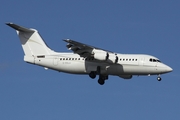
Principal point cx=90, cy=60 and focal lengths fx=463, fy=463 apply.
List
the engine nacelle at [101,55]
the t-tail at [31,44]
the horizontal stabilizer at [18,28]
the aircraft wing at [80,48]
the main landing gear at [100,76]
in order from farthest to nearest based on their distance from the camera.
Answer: the t-tail at [31,44] < the horizontal stabilizer at [18,28] < the main landing gear at [100,76] < the aircraft wing at [80,48] < the engine nacelle at [101,55]

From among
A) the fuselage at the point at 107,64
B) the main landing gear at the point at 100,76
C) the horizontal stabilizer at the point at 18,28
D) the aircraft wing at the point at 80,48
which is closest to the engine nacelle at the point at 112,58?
the fuselage at the point at 107,64

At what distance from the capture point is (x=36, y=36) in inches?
1727

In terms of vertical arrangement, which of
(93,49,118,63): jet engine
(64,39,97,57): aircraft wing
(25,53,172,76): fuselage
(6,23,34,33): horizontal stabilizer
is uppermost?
(6,23,34,33): horizontal stabilizer

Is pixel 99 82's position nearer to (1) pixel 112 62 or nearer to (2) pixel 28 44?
(1) pixel 112 62

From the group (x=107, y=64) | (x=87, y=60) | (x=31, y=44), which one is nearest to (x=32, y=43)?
(x=31, y=44)

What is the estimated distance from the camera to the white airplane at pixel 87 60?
38906 mm

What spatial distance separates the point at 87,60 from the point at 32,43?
6103mm

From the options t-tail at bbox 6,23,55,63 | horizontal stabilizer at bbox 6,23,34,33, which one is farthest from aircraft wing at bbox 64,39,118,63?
horizontal stabilizer at bbox 6,23,34,33

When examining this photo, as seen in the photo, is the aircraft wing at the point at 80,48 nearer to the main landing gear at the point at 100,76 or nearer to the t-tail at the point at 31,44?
the main landing gear at the point at 100,76

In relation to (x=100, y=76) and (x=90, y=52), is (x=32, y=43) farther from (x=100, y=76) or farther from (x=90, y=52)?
(x=100, y=76)

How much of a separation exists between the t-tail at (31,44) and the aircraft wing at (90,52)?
11.8 ft

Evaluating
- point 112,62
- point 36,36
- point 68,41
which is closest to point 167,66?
point 112,62

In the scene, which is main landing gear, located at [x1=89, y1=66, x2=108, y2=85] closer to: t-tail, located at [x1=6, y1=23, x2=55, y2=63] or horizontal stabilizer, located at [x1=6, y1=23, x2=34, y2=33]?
t-tail, located at [x1=6, y1=23, x2=55, y2=63]

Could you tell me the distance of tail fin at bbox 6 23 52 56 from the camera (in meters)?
43.1
